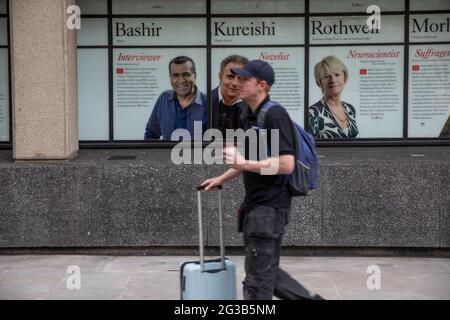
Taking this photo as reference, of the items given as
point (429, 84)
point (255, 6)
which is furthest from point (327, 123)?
point (255, 6)

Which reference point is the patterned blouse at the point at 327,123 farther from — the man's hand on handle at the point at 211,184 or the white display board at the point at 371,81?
the man's hand on handle at the point at 211,184

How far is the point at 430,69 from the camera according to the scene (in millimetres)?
10141

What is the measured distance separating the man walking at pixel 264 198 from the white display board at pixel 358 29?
14.4 feet

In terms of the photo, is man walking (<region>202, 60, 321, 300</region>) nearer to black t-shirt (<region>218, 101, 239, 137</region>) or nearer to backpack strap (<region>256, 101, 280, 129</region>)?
backpack strap (<region>256, 101, 280, 129</region>)

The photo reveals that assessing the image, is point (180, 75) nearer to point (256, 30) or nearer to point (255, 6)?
point (256, 30)

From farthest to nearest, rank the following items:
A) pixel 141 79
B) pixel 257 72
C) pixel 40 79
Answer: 1. pixel 141 79
2. pixel 40 79
3. pixel 257 72

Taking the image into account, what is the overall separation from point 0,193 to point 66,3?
2207 millimetres

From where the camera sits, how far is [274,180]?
18.9 ft

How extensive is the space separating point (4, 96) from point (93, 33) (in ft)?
4.28

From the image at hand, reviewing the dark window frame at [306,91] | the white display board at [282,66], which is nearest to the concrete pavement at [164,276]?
the dark window frame at [306,91]

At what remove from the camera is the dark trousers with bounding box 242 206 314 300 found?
5691 millimetres

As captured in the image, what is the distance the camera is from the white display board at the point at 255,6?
10023 millimetres
